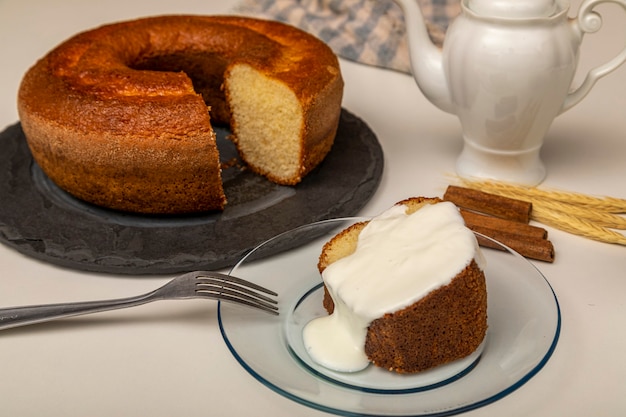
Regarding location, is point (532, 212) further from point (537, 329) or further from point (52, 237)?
point (52, 237)

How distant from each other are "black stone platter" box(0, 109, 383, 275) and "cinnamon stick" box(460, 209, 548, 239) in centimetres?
32

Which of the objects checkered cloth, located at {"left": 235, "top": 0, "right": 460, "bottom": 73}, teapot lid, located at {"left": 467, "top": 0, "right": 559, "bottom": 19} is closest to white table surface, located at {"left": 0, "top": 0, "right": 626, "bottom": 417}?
teapot lid, located at {"left": 467, "top": 0, "right": 559, "bottom": 19}

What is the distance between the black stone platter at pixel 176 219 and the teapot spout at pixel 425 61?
0.93 feet

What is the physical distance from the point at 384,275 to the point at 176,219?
0.86m

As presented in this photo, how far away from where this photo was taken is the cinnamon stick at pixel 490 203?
89.4 inches

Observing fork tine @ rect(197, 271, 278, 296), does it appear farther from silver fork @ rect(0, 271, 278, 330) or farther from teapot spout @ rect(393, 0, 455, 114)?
teapot spout @ rect(393, 0, 455, 114)

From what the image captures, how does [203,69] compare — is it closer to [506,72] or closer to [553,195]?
[506,72]

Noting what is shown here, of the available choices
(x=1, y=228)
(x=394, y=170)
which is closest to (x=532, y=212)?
(x=394, y=170)

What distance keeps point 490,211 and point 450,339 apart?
27.8 inches

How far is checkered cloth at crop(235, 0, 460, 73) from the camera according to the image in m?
3.33

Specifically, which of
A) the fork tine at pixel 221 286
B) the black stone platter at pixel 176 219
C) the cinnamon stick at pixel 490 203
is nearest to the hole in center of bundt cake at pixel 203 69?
the black stone platter at pixel 176 219

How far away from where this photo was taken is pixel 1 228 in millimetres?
2250

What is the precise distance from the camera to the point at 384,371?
66.4 inches

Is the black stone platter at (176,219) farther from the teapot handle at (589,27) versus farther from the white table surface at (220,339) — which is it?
the teapot handle at (589,27)
